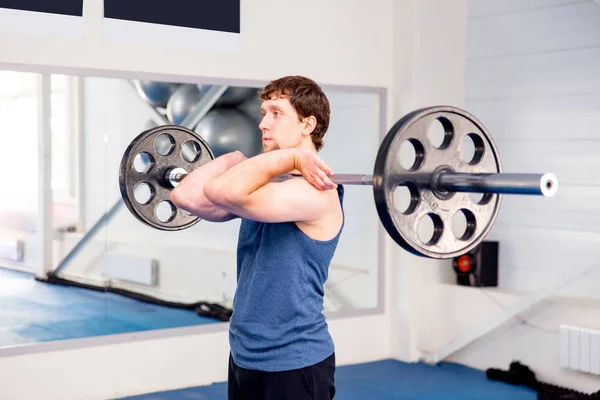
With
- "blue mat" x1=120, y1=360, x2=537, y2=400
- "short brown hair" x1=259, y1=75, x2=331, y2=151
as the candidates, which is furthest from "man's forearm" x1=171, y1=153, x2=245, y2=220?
"blue mat" x1=120, y1=360, x2=537, y2=400

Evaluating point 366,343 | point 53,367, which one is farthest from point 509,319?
point 53,367

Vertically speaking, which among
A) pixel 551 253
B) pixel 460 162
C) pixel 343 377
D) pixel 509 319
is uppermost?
pixel 460 162

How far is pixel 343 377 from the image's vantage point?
435 cm

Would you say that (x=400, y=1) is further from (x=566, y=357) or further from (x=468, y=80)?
(x=566, y=357)

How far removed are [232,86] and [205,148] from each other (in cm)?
158

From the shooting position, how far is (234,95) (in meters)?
4.33

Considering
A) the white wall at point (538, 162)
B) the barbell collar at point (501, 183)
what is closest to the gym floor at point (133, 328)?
the white wall at point (538, 162)

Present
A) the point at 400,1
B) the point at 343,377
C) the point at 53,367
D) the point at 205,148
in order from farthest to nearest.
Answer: the point at 400,1 → the point at 343,377 → the point at 53,367 → the point at 205,148

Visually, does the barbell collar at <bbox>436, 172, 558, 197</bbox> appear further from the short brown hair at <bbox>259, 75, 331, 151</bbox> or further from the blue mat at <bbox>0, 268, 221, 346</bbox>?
the blue mat at <bbox>0, 268, 221, 346</bbox>

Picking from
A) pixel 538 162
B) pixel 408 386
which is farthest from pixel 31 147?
pixel 538 162

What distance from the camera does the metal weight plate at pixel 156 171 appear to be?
2.59m

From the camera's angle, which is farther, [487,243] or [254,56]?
[487,243]

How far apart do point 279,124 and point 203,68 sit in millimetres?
2249

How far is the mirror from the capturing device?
3.78m
